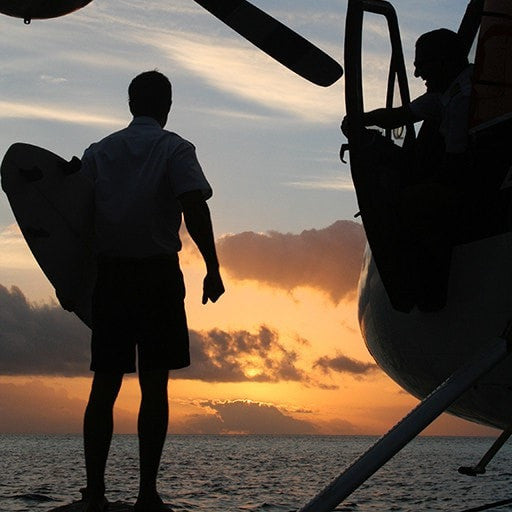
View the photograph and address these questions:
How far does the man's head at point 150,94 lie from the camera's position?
13.7ft

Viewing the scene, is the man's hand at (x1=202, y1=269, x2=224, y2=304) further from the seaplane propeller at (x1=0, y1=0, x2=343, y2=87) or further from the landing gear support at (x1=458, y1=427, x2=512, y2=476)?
the landing gear support at (x1=458, y1=427, x2=512, y2=476)

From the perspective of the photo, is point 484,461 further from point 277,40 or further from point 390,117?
point 277,40

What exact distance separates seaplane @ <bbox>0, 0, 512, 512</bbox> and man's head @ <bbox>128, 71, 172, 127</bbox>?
99 centimetres

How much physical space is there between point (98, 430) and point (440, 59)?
2391mm

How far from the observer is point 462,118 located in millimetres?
3752

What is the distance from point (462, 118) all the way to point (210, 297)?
1378mm

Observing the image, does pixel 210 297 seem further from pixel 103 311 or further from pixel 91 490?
pixel 91 490

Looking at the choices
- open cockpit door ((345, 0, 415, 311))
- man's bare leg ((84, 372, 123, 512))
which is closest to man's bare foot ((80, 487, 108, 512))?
man's bare leg ((84, 372, 123, 512))

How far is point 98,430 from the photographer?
388cm

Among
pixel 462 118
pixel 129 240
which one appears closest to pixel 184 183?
pixel 129 240

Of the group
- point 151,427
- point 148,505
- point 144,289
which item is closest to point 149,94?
point 144,289

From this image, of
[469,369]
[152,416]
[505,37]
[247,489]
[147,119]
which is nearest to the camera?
[469,369]

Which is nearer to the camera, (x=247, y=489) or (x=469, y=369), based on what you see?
(x=469, y=369)

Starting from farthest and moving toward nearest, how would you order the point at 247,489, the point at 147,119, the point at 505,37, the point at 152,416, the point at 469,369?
1. the point at 247,489
2. the point at 147,119
3. the point at 152,416
4. the point at 505,37
5. the point at 469,369
